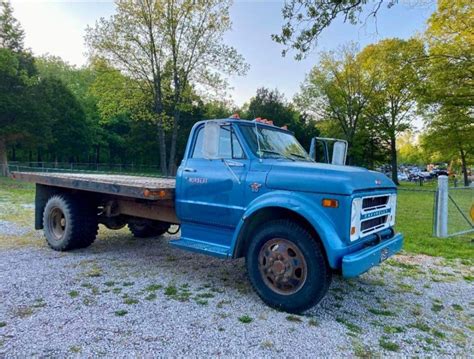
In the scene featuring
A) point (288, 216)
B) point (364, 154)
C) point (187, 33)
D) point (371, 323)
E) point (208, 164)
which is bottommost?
point (371, 323)

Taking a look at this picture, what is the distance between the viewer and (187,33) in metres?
21.5

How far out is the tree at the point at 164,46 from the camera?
20.5 metres

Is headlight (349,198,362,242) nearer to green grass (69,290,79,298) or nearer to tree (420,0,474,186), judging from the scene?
green grass (69,290,79,298)

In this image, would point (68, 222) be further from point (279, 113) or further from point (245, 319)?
point (279, 113)

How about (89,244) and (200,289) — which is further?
(89,244)

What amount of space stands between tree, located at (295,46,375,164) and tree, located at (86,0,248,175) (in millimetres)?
13644

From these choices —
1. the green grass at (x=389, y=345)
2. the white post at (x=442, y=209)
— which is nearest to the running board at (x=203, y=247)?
the green grass at (x=389, y=345)

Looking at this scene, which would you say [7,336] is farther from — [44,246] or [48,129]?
[48,129]

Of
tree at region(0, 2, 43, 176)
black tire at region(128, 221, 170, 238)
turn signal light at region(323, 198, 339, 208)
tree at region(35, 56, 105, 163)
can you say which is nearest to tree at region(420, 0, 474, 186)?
black tire at region(128, 221, 170, 238)

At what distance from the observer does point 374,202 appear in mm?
3982

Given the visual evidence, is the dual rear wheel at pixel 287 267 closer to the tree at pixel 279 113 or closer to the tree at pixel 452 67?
the tree at pixel 452 67

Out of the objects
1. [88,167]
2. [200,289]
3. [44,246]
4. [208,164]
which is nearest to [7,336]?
[200,289]

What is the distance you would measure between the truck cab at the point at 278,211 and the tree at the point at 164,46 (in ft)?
60.1

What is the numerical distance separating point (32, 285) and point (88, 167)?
106 ft
